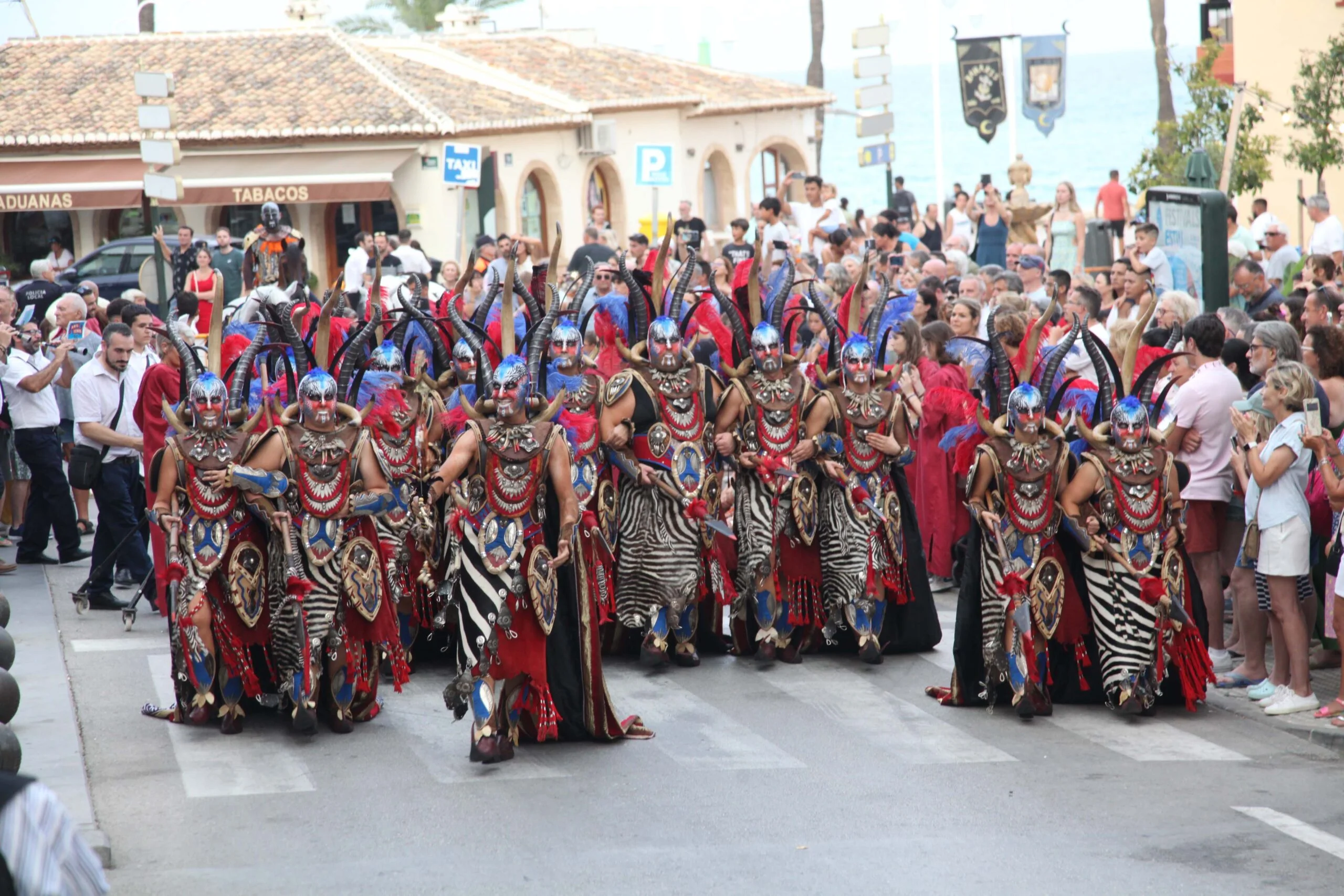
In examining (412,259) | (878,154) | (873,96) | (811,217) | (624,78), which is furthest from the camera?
(624,78)

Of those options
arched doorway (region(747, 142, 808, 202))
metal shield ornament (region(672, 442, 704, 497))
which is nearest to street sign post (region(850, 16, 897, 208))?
arched doorway (region(747, 142, 808, 202))

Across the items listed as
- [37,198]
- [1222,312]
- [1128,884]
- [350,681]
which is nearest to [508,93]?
[37,198]

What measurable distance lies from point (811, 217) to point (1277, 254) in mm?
5445

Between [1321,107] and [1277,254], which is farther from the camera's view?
[1321,107]

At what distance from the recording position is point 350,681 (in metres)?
8.63

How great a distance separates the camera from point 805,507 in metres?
9.95

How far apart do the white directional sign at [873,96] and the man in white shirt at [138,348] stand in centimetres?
1584

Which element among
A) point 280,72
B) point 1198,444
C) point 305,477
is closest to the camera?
point 305,477

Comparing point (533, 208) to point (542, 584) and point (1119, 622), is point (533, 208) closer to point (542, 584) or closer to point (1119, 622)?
point (1119, 622)

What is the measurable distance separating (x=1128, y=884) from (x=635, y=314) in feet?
16.6

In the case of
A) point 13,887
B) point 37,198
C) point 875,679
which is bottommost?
point 875,679

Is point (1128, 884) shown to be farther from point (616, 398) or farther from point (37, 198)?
point (37, 198)

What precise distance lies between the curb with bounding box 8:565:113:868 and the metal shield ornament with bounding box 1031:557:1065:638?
15.3 feet

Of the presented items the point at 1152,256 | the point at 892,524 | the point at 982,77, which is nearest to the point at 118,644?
the point at 892,524
